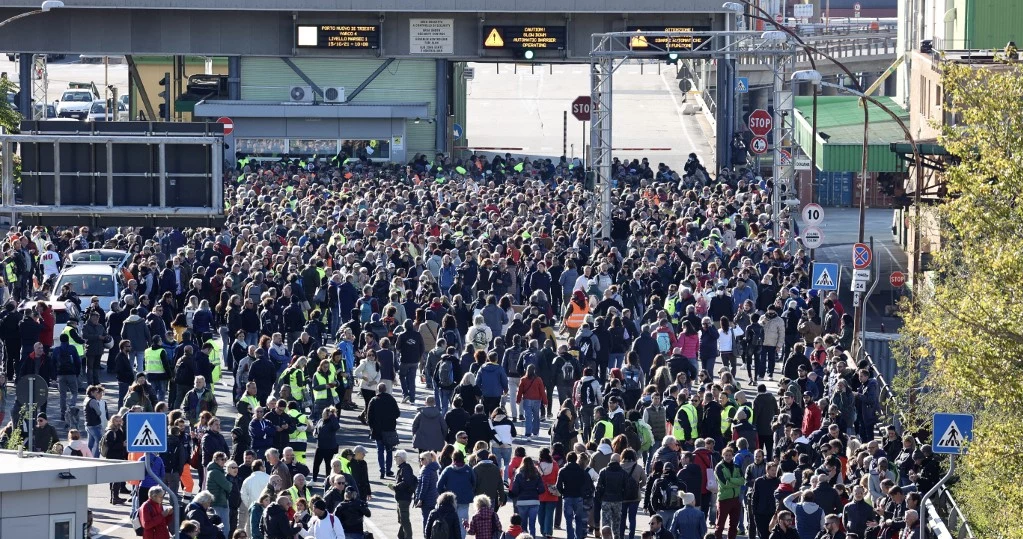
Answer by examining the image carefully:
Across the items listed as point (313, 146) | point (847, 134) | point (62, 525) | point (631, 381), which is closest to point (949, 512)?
point (631, 381)

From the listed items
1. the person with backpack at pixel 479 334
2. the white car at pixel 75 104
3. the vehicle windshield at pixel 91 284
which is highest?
the white car at pixel 75 104

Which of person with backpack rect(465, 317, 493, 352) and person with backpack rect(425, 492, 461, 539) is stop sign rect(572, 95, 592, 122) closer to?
person with backpack rect(465, 317, 493, 352)

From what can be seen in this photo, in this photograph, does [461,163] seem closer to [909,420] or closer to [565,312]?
[565,312]

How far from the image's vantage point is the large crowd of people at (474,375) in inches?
746

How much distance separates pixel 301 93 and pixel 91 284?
30.5 meters

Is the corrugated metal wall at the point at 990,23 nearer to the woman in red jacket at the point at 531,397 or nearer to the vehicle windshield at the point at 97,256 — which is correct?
the vehicle windshield at the point at 97,256

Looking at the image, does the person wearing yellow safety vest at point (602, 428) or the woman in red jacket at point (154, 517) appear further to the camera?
the person wearing yellow safety vest at point (602, 428)

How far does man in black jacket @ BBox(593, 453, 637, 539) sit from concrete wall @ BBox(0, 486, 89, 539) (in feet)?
17.5

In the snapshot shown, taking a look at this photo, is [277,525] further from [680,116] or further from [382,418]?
[680,116]

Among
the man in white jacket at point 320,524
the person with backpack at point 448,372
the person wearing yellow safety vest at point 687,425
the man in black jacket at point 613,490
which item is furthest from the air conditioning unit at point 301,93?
the man in white jacket at point 320,524

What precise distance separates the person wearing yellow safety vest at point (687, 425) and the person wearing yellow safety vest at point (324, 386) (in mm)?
4360

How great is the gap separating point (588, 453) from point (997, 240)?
4.79 m

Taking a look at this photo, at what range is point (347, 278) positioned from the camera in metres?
30.0

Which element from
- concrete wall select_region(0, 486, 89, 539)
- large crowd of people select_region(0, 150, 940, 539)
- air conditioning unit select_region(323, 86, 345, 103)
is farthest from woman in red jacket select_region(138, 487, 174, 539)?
air conditioning unit select_region(323, 86, 345, 103)
